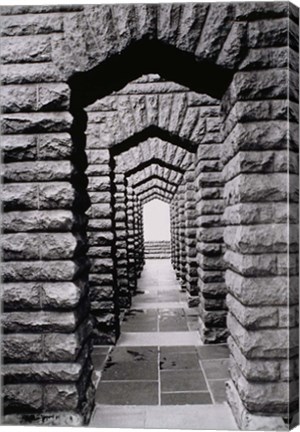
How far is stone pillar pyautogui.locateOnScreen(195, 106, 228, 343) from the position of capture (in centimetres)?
655

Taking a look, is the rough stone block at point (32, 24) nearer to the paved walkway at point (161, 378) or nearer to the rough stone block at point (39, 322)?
the rough stone block at point (39, 322)

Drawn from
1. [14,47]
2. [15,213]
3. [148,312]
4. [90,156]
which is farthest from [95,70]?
[148,312]

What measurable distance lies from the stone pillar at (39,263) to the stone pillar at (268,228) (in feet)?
4.86

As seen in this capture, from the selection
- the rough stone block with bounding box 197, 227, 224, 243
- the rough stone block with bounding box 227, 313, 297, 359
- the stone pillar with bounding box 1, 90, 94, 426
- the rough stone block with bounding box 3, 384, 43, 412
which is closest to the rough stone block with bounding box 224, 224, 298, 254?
the rough stone block with bounding box 227, 313, 297, 359

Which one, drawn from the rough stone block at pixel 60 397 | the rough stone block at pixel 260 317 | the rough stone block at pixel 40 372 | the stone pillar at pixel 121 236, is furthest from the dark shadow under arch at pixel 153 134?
the rough stone block at pixel 60 397

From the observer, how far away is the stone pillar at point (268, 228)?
3357 millimetres

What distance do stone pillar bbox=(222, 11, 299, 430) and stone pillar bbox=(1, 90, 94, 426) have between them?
1480 millimetres

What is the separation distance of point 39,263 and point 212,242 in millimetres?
3593

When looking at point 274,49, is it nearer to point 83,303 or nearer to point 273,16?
point 273,16

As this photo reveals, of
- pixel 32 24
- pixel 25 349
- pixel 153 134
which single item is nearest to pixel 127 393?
pixel 25 349

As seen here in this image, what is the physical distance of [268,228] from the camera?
338 cm

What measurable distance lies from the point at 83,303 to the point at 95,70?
2.15m

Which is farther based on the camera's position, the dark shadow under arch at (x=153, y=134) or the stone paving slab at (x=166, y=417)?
the dark shadow under arch at (x=153, y=134)

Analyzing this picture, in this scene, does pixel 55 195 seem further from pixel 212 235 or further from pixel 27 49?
pixel 212 235
